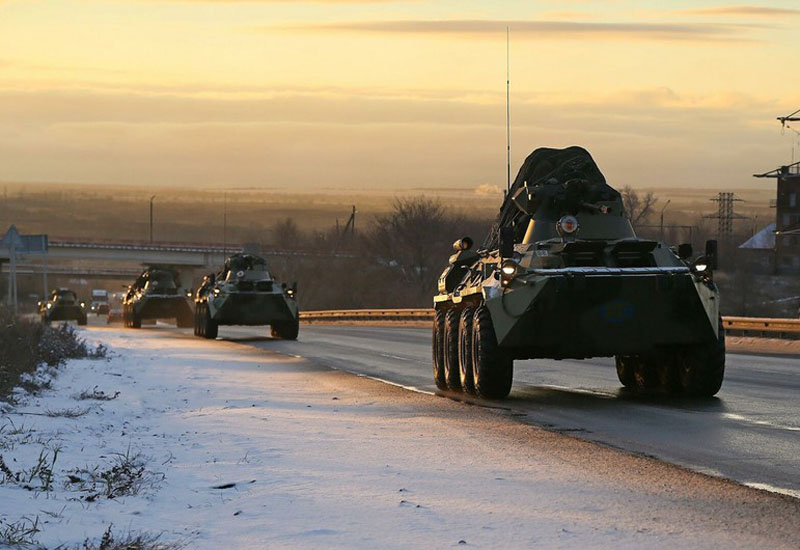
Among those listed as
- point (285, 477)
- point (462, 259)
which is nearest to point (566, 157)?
point (462, 259)

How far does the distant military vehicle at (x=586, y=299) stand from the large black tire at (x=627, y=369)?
907mm

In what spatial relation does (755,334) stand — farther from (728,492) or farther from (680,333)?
(728,492)

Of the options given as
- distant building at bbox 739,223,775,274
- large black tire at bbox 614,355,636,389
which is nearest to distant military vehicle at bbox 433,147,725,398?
large black tire at bbox 614,355,636,389

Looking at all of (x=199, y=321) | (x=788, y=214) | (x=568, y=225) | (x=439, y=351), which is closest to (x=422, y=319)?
(x=199, y=321)

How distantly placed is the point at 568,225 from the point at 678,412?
2.80 metres

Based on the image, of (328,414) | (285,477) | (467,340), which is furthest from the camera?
(467,340)

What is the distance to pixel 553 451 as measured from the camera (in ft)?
40.1

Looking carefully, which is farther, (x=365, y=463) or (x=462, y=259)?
(x=462, y=259)

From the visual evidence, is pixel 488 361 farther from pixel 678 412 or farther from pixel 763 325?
pixel 763 325

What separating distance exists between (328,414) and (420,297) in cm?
8711

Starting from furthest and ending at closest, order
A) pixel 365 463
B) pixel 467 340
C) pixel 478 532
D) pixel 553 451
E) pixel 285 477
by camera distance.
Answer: pixel 467 340 < pixel 553 451 < pixel 365 463 < pixel 285 477 < pixel 478 532

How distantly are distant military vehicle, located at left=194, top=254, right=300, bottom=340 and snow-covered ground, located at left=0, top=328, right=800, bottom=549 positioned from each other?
2622 cm

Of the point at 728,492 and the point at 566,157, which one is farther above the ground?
the point at 566,157

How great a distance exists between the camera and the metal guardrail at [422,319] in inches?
1382
